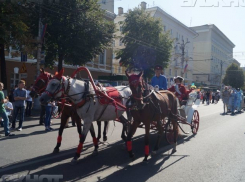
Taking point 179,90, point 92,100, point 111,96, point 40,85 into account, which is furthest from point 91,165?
point 179,90

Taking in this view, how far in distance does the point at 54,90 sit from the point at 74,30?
13.7m

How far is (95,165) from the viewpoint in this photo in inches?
234

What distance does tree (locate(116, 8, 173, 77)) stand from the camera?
2870 centimetres

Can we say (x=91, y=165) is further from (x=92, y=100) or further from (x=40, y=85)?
(x=40, y=85)

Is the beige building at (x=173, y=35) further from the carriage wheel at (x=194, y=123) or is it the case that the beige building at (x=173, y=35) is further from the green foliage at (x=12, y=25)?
the carriage wheel at (x=194, y=123)

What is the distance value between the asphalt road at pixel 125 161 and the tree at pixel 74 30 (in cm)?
1105

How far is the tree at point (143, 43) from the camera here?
28703mm

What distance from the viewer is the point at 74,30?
1891 centimetres

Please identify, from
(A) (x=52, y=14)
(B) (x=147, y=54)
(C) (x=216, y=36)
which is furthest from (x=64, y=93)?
(C) (x=216, y=36)

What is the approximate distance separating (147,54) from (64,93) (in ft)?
76.7

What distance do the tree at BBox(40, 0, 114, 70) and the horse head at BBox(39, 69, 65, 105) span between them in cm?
1293

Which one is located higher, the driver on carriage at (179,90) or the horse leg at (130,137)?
the driver on carriage at (179,90)

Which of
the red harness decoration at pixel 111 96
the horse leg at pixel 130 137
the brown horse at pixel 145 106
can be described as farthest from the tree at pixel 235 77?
the horse leg at pixel 130 137

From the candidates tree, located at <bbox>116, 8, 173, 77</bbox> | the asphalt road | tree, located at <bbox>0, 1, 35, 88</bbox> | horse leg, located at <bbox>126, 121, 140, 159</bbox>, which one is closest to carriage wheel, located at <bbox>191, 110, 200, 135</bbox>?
the asphalt road
